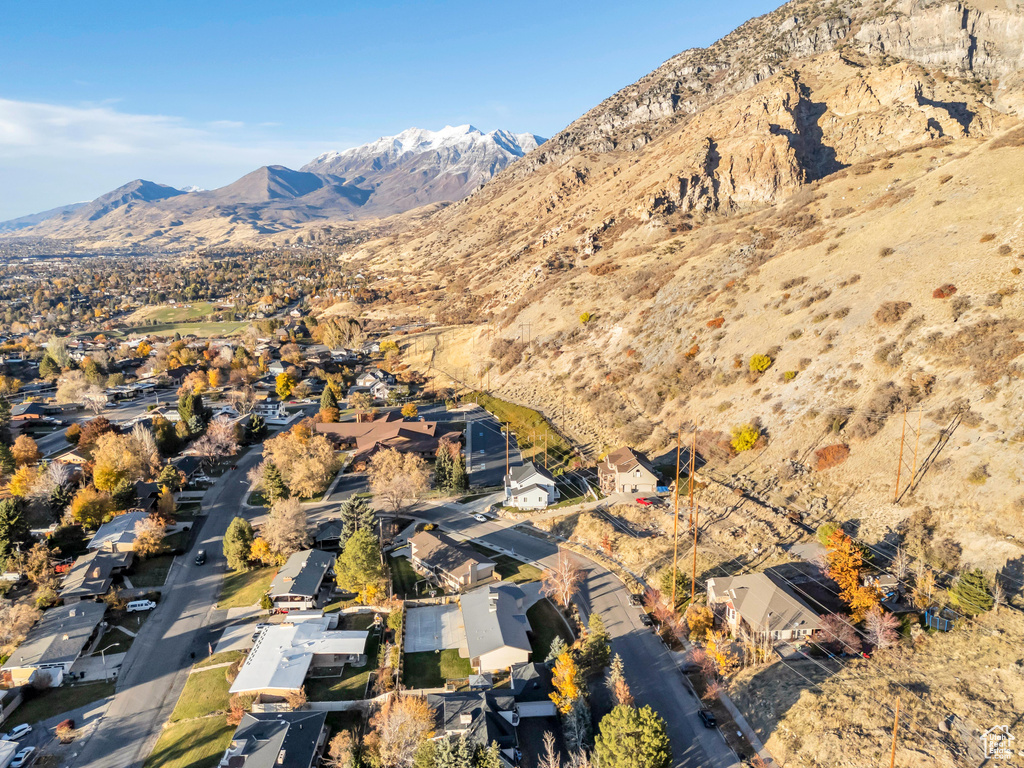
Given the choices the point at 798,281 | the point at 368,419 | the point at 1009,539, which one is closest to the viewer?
the point at 1009,539

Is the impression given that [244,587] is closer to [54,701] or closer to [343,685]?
[54,701]

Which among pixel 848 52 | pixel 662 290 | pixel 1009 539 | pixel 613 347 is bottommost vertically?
pixel 1009 539

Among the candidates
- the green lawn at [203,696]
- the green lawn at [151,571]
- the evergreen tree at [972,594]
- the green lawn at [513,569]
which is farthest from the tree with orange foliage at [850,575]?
the green lawn at [151,571]

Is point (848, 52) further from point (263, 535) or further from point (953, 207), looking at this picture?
point (263, 535)

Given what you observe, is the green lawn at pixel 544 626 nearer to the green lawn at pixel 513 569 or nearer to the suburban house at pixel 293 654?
the green lawn at pixel 513 569

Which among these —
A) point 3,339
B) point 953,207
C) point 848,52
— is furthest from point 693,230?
point 3,339

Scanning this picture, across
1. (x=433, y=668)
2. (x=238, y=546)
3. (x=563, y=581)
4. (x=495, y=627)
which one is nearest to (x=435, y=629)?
(x=433, y=668)

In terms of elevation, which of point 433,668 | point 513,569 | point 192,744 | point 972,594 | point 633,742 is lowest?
point 192,744
